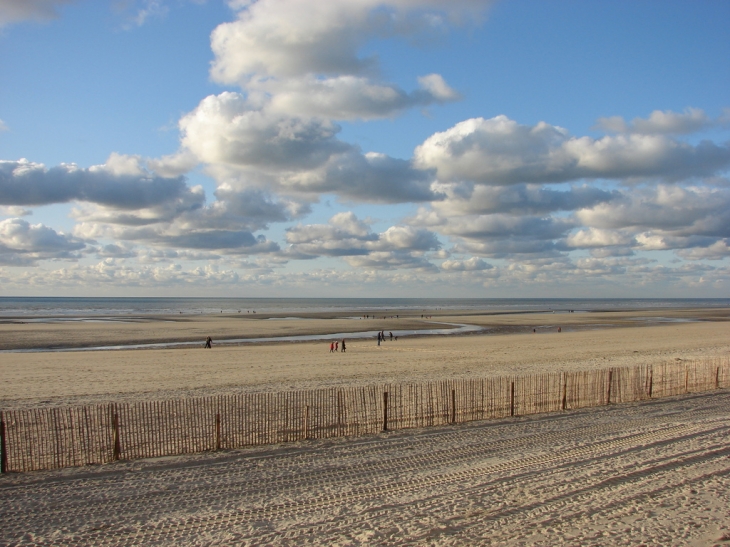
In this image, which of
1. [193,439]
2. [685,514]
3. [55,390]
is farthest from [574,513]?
[55,390]

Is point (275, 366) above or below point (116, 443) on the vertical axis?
below

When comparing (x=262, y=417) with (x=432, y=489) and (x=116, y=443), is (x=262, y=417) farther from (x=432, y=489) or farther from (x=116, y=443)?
(x=432, y=489)

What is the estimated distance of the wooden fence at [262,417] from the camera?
1234 cm

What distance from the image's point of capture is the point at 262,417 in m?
14.5

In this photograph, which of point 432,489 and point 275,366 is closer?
point 432,489

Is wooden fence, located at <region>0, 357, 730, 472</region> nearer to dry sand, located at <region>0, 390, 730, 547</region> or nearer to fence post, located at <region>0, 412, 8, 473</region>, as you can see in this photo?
fence post, located at <region>0, 412, 8, 473</region>

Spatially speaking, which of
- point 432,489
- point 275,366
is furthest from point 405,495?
point 275,366

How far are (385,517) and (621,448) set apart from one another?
7009 mm

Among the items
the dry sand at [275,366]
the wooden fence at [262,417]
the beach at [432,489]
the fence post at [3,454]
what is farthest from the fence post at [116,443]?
the dry sand at [275,366]

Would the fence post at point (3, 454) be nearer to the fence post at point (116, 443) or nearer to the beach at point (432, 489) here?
the beach at point (432, 489)

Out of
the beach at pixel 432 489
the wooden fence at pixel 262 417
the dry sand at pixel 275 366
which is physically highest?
the wooden fence at pixel 262 417

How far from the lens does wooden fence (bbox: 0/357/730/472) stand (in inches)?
486

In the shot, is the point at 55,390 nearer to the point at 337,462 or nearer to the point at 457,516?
the point at 337,462

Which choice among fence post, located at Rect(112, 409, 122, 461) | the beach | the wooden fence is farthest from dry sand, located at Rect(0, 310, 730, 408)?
fence post, located at Rect(112, 409, 122, 461)
